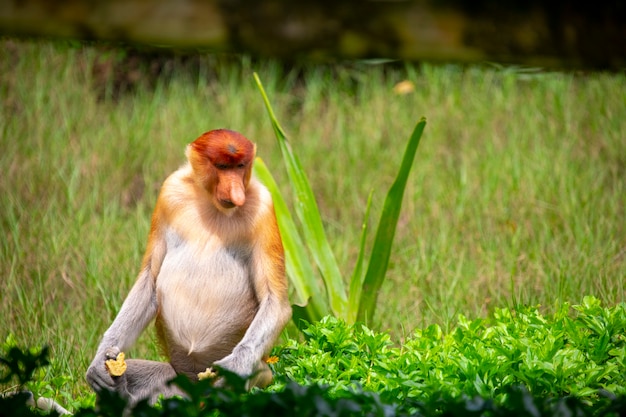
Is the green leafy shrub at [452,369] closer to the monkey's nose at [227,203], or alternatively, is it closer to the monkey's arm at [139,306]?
the monkey's arm at [139,306]

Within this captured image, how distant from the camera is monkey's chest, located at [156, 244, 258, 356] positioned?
10.7 ft

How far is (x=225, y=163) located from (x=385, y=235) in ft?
3.79

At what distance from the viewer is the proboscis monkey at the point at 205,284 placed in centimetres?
322

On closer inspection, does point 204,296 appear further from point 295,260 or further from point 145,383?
point 295,260

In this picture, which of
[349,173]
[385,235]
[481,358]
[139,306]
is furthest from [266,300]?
[349,173]

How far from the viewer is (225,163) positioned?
309 centimetres

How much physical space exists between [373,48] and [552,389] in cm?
549

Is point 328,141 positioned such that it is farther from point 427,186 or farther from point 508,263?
point 508,263

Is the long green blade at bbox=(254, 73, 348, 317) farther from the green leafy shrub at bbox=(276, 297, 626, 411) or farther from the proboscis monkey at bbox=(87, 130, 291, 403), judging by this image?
the proboscis monkey at bbox=(87, 130, 291, 403)

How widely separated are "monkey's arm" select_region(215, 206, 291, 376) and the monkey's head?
8.0 inches

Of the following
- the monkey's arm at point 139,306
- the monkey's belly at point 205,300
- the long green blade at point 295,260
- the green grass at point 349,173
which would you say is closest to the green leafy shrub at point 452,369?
the monkey's belly at point 205,300

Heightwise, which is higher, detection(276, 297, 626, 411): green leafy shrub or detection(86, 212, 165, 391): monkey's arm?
detection(86, 212, 165, 391): monkey's arm

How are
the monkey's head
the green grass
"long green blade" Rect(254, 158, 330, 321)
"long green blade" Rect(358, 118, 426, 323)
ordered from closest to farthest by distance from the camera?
the monkey's head, "long green blade" Rect(358, 118, 426, 323), "long green blade" Rect(254, 158, 330, 321), the green grass

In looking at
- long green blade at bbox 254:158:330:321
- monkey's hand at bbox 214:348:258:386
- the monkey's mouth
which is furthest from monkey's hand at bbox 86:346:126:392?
long green blade at bbox 254:158:330:321
